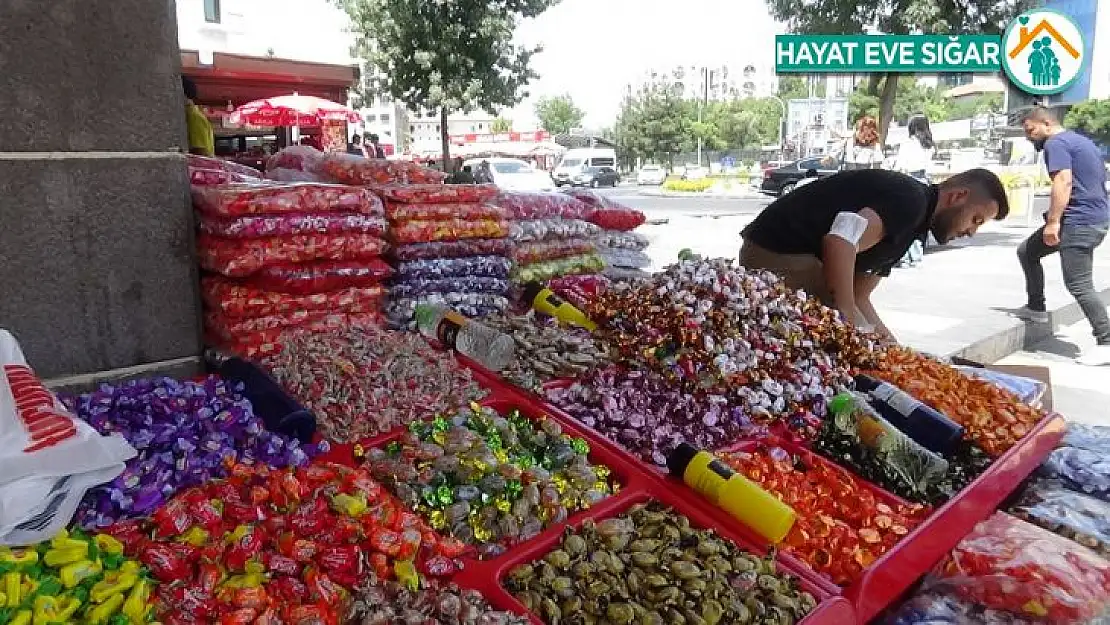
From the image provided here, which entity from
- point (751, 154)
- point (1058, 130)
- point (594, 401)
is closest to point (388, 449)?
point (594, 401)

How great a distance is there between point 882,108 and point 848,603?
14.3 meters

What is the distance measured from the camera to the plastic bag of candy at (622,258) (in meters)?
3.18

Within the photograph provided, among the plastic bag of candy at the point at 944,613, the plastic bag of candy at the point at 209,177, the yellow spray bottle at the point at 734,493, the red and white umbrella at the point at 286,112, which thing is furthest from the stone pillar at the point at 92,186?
the red and white umbrella at the point at 286,112

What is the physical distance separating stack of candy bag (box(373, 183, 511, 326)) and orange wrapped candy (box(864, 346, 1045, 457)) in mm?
1271

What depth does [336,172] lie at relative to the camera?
2.60m

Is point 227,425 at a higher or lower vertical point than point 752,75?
lower

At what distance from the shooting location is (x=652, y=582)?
1266 millimetres

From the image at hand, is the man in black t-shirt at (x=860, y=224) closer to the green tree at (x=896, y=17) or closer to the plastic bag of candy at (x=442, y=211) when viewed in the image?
the plastic bag of candy at (x=442, y=211)

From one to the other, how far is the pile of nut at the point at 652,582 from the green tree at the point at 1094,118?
188 feet

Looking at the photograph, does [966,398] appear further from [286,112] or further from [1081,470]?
[286,112]

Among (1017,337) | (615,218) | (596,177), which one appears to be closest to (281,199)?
(615,218)

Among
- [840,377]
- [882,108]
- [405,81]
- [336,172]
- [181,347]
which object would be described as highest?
[405,81]

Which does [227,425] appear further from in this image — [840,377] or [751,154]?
[751,154]

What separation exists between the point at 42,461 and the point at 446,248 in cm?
141
